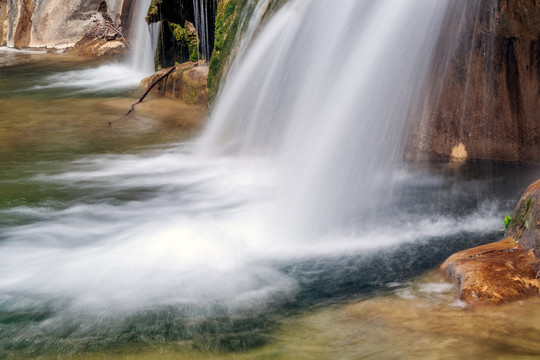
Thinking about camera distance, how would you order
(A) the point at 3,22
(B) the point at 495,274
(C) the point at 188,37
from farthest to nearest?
(A) the point at 3,22
(C) the point at 188,37
(B) the point at 495,274

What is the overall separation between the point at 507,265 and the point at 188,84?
6.76 m

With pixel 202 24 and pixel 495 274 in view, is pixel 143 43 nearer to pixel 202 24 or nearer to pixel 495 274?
pixel 202 24

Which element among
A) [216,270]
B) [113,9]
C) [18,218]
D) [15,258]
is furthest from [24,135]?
[113,9]

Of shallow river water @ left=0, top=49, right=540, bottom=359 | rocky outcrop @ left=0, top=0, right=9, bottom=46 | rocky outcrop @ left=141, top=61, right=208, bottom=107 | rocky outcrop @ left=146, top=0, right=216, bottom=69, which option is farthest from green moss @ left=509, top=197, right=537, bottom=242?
rocky outcrop @ left=0, top=0, right=9, bottom=46

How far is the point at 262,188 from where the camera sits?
19.0 feet

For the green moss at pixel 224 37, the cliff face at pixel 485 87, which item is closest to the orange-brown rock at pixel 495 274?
the cliff face at pixel 485 87

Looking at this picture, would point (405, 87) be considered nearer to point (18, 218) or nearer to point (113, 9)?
point (18, 218)

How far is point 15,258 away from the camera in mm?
4531

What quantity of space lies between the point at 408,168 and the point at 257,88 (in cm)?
204

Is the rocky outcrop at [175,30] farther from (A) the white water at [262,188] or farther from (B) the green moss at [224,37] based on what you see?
(A) the white water at [262,188]

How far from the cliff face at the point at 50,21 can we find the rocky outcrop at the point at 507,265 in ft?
44.5

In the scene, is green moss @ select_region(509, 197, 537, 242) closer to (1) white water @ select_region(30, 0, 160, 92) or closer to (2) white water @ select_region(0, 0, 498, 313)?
(2) white water @ select_region(0, 0, 498, 313)

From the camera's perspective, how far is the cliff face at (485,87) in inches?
192

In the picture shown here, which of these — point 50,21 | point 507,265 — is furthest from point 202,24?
point 50,21
